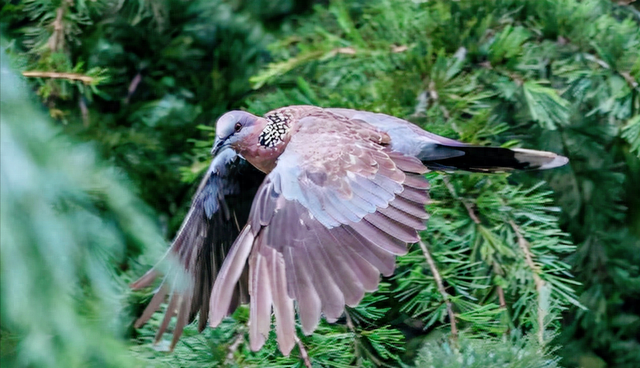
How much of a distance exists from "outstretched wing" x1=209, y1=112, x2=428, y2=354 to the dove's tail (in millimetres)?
139

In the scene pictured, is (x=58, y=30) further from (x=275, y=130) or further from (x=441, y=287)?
(x=441, y=287)

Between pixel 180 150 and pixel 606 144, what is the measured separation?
1.10 meters

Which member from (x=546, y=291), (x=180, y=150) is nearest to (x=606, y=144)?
(x=546, y=291)

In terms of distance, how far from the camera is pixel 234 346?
140 cm

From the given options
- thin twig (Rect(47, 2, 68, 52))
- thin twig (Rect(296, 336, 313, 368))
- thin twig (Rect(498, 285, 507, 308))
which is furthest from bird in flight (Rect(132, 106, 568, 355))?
thin twig (Rect(47, 2, 68, 52))

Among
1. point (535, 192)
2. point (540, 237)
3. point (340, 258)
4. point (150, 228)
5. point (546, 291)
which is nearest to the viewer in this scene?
point (150, 228)

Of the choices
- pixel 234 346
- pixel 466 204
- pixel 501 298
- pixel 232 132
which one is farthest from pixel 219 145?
pixel 501 298

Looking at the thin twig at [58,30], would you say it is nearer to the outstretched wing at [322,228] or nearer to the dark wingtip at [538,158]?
the outstretched wing at [322,228]

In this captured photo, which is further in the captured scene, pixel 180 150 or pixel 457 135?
pixel 180 150

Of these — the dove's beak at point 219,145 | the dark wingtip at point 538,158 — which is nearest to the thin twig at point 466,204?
the dark wingtip at point 538,158

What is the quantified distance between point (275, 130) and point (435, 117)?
1.35ft

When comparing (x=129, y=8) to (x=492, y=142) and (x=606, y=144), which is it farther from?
(x=606, y=144)

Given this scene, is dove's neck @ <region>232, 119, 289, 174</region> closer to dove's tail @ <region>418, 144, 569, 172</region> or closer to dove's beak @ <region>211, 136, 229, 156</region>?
dove's beak @ <region>211, 136, 229, 156</region>

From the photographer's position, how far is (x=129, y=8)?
6.51 ft
